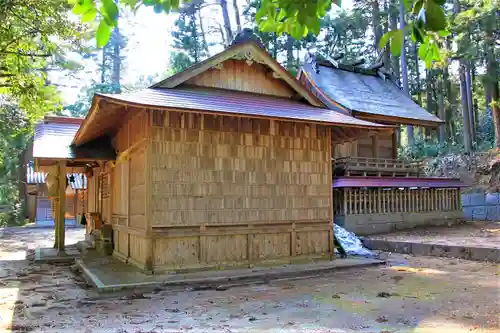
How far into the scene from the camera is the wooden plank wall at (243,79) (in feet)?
35.8

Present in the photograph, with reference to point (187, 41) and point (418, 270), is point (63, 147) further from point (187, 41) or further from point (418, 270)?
point (187, 41)

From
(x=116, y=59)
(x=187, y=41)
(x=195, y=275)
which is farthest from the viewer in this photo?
(x=116, y=59)

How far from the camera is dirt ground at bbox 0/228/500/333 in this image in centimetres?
570

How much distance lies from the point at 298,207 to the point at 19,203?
29.1 m

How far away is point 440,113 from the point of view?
34.5 metres

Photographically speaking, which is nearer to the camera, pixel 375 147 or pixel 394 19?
pixel 375 147

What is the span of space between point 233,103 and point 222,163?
55.3 inches

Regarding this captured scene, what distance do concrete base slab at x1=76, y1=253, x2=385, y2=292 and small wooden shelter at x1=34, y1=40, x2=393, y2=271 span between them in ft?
1.14

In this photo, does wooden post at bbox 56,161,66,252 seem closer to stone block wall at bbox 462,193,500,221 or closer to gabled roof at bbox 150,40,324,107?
gabled roof at bbox 150,40,324,107

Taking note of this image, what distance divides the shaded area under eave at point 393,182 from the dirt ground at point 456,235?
1.82m

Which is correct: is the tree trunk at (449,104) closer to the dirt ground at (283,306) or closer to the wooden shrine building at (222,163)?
the wooden shrine building at (222,163)

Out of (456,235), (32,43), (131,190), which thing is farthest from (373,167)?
(32,43)

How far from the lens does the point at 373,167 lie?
18.3 meters

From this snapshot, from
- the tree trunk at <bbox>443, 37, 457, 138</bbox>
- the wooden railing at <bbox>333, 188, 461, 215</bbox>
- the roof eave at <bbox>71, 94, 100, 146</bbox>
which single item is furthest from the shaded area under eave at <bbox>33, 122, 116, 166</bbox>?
the tree trunk at <bbox>443, 37, 457, 138</bbox>
